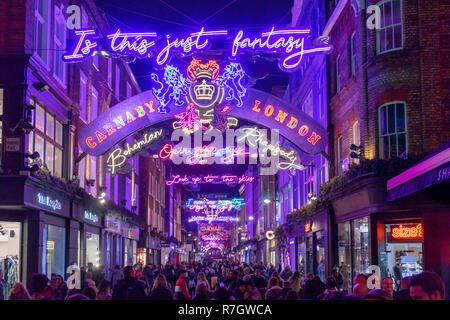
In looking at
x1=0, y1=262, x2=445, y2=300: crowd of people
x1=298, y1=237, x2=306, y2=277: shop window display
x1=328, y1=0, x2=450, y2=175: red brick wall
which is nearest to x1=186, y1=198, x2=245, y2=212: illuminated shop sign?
x1=298, y1=237, x2=306, y2=277: shop window display

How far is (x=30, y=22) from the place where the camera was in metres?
19.9

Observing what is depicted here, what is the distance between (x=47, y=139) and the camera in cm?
2250

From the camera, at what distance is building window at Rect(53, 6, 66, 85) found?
23.7 m

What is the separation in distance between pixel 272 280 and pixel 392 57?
9850 mm

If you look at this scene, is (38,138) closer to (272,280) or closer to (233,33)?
(233,33)

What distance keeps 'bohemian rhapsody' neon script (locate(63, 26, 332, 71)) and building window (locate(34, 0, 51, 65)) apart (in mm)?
1060

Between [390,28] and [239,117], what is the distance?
21.3 ft

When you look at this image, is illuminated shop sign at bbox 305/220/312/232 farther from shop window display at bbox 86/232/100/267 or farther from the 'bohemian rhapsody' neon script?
the 'bohemian rhapsody' neon script

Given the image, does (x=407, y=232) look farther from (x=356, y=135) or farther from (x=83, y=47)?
(x=83, y=47)

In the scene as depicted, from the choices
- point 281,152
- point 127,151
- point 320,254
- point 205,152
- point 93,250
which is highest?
point 205,152

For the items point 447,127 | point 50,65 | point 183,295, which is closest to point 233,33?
point 50,65

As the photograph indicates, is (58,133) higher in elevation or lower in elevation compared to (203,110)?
lower

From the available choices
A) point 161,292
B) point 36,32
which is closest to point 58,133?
point 36,32

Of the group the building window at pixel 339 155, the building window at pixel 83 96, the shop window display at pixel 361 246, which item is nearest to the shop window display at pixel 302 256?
the building window at pixel 339 155
